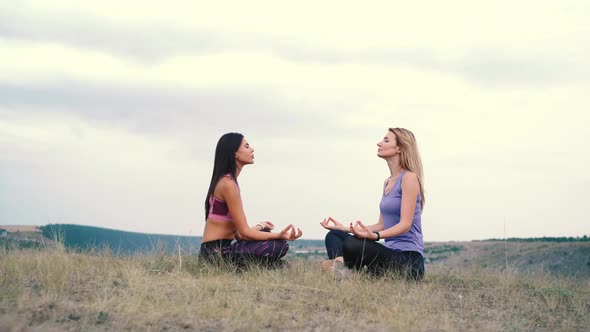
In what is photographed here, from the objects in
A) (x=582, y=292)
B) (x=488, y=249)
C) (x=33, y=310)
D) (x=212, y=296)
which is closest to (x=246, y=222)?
(x=212, y=296)

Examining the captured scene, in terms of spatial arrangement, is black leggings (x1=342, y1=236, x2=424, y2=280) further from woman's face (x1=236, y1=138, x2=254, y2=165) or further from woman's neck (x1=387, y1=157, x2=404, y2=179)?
woman's face (x1=236, y1=138, x2=254, y2=165)

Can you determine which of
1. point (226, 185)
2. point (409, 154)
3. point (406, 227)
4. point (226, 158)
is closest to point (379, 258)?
point (406, 227)

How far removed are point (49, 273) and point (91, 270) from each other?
2.85 ft

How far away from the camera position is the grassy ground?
602 centimetres

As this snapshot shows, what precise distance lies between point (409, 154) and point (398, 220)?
90 centimetres

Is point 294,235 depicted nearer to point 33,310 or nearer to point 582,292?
point 33,310

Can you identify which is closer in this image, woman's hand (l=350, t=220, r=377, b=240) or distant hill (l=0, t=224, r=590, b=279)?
woman's hand (l=350, t=220, r=377, b=240)

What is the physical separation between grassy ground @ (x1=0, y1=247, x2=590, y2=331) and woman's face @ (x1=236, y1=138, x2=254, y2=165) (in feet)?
4.77

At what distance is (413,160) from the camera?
8.22 meters

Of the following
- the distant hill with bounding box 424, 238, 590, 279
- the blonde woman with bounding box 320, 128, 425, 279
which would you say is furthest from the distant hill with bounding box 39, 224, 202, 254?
the distant hill with bounding box 424, 238, 590, 279

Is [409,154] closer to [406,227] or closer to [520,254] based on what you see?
[406,227]

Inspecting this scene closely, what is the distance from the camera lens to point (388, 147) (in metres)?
8.25

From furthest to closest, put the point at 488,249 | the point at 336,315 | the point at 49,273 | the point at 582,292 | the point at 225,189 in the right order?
the point at 488,249 → the point at 582,292 → the point at 225,189 → the point at 49,273 → the point at 336,315

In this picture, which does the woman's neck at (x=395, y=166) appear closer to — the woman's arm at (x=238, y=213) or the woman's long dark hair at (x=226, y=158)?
the woman's arm at (x=238, y=213)
